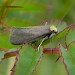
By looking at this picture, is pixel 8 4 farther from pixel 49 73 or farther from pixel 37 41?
pixel 49 73

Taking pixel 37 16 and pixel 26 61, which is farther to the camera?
pixel 37 16

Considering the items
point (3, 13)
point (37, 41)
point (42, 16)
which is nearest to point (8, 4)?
point (3, 13)

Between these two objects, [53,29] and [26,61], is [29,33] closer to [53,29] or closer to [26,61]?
[53,29]

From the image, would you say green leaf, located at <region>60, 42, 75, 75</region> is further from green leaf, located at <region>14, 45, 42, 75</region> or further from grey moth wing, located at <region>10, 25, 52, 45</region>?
grey moth wing, located at <region>10, 25, 52, 45</region>

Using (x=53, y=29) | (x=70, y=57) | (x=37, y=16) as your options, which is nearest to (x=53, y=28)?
(x=53, y=29)

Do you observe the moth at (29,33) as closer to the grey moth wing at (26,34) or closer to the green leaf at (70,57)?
the grey moth wing at (26,34)

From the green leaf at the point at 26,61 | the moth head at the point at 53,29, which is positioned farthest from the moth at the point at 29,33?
the green leaf at the point at 26,61

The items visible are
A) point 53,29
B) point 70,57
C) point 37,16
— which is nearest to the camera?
point 70,57
